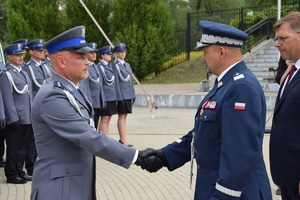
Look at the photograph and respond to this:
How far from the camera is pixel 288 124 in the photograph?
343 centimetres

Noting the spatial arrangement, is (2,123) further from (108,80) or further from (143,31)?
(143,31)

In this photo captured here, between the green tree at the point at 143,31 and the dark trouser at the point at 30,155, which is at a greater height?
the green tree at the point at 143,31

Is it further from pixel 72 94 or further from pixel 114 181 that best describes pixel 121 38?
pixel 72 94

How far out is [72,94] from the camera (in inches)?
121

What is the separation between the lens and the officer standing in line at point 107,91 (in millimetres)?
9133

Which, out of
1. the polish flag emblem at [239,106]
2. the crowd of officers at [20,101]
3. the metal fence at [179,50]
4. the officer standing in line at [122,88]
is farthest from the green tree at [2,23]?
the polish flag emblem at [239,106]

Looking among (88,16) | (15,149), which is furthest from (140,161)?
(88,16)

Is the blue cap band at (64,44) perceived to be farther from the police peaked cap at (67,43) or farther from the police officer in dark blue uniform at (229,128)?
the police officer in dark blue uniform at (229,128)

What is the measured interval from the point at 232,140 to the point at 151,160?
71 cm

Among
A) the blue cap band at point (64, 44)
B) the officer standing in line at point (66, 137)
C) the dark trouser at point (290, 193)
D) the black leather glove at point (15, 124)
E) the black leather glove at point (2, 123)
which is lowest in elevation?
the black leather glove at point (15, 124)

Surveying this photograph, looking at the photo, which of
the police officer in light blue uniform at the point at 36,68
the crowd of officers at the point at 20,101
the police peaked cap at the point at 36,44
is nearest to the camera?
the crowd of officers at the point at 20,101

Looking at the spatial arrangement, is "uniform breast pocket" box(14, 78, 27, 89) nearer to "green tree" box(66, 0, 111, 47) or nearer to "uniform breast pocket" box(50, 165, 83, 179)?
"uniform breast pocket" box(50, 165, 83, 179)

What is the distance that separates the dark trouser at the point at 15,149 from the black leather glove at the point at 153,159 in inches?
149

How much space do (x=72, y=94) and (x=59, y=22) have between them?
67.0 feet
